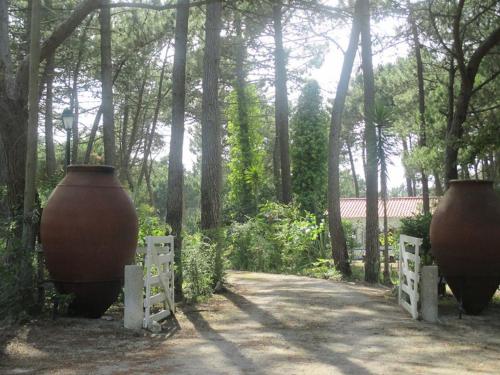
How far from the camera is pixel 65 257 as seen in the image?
22.7ft

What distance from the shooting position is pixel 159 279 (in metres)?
7.18

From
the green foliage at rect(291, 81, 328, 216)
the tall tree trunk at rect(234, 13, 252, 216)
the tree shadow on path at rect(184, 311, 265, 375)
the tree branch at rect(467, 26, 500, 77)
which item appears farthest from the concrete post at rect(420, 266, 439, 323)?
the tall tree trunk at rect(234, 13, 252, 216)

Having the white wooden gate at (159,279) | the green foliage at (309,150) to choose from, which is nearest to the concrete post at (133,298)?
the white wooden gate at (159,279)

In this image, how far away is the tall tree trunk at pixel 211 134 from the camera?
10.6 m

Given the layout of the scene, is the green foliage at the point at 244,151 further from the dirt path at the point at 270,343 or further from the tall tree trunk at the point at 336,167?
the dirt path at the point at 270,343

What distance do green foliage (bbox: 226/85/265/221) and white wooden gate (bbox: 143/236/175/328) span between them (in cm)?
1628

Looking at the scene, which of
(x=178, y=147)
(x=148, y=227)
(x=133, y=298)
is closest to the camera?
(x=133, y=298)

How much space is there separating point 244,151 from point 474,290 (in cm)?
1864

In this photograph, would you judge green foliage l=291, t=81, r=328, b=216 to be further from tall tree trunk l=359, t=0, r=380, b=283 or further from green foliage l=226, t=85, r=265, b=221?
tall tree trunk l=359, t=0, r=380, b=283

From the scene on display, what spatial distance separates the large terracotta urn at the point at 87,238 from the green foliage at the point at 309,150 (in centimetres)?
1727

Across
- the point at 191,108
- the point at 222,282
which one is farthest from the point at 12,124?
the point at 191,108

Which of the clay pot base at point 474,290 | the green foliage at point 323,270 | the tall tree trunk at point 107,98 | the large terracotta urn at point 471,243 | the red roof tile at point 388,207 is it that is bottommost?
the green foliage at point 323,270

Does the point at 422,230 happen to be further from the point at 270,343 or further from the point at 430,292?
the point at 270,343

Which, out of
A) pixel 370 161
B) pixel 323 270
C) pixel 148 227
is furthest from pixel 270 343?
pixel 323 270
